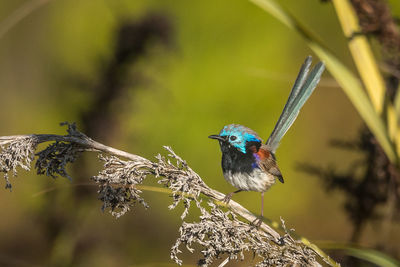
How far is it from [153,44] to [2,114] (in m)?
2.37

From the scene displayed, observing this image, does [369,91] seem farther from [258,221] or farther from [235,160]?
[258,221]

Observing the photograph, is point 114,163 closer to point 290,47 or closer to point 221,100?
point 221,100

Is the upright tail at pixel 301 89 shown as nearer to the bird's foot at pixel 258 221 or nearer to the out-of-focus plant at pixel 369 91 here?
the out-of-focus plant at pixel 369 91

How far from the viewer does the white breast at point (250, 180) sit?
2.27m

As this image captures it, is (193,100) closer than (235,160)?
No

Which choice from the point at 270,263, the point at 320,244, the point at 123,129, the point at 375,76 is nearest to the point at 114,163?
the point at 270,263

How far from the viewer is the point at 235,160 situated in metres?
2.32

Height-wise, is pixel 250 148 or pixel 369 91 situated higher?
pixel 369 91

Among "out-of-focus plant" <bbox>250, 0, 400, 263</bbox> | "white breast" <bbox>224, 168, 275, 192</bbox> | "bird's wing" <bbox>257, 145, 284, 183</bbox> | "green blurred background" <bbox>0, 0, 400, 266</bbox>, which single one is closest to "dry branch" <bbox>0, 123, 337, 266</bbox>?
"out-of-focus plant" <bbox>250, 0, 400, 263</bbox>

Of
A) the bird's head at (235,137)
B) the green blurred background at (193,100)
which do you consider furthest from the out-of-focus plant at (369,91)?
the green blurred background at (193,100)

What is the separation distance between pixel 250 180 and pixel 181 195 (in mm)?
715

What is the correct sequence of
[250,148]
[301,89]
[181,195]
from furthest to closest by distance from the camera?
[250,148]
[301,89]
[181,195]

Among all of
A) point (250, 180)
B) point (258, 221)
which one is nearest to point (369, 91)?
point (250, 180)

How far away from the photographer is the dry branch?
160 cm
